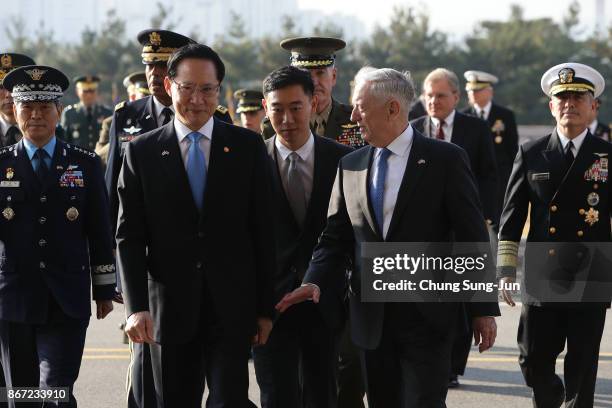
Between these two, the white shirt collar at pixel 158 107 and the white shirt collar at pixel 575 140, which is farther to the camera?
the white shirt collar at pixel 158 107

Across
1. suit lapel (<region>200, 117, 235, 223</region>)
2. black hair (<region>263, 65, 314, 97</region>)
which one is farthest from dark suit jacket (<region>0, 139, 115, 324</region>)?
suit lapel (<region>200, 117, 235, 223</region>)

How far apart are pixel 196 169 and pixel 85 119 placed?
10169mm

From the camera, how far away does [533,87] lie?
47.8m

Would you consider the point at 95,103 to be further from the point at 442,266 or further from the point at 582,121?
the point at 442,266

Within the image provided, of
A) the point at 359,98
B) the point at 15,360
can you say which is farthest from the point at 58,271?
the point at 359,98

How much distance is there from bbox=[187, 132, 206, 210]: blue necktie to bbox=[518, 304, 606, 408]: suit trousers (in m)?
2.28

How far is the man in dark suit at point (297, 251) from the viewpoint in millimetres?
5914

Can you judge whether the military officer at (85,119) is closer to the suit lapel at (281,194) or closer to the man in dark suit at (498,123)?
the man in dark suit at (498,123)

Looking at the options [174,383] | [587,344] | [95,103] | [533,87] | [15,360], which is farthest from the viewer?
[533,87]

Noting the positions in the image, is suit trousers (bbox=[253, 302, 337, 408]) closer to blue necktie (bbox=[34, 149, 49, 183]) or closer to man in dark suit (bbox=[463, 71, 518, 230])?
blue necktie (bbox=[34, 149, 49, 183])

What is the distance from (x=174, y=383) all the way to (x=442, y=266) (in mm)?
1222

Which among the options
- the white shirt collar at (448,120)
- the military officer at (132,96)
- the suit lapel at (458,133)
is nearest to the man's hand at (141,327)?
the military officer at (132,96)

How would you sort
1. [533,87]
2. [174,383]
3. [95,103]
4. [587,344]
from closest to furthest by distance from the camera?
[174,383] < [587,344] < [95,103] < [533,87]

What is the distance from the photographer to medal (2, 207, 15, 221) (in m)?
5.91
